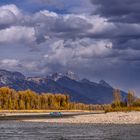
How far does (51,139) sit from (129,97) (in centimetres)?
14087

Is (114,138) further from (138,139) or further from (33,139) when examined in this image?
(33,139)

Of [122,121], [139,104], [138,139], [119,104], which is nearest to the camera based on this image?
[138,139]

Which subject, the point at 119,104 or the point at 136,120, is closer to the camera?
the point at 136,120

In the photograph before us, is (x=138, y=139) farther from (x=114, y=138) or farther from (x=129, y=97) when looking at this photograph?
(x=129, y=97)

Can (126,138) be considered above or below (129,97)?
below

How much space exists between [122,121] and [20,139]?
43.8 meters

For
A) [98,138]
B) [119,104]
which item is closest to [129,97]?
[119,104]

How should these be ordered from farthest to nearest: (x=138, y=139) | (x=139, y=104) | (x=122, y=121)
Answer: (x=139, y=104) < (x=122, y=121) < (x=138, y=139)

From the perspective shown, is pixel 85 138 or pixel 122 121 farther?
pixel 122 121

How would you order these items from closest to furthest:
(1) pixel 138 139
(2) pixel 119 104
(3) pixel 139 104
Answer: (1) pixel 138 139
(3) pixel 139 104
(2) pixel 119 104

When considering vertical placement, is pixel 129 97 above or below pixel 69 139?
above

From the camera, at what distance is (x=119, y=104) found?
195625 millimetres

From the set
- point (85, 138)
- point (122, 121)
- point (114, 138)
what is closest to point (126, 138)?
point (114, 138)

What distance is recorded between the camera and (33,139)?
56.8 m
